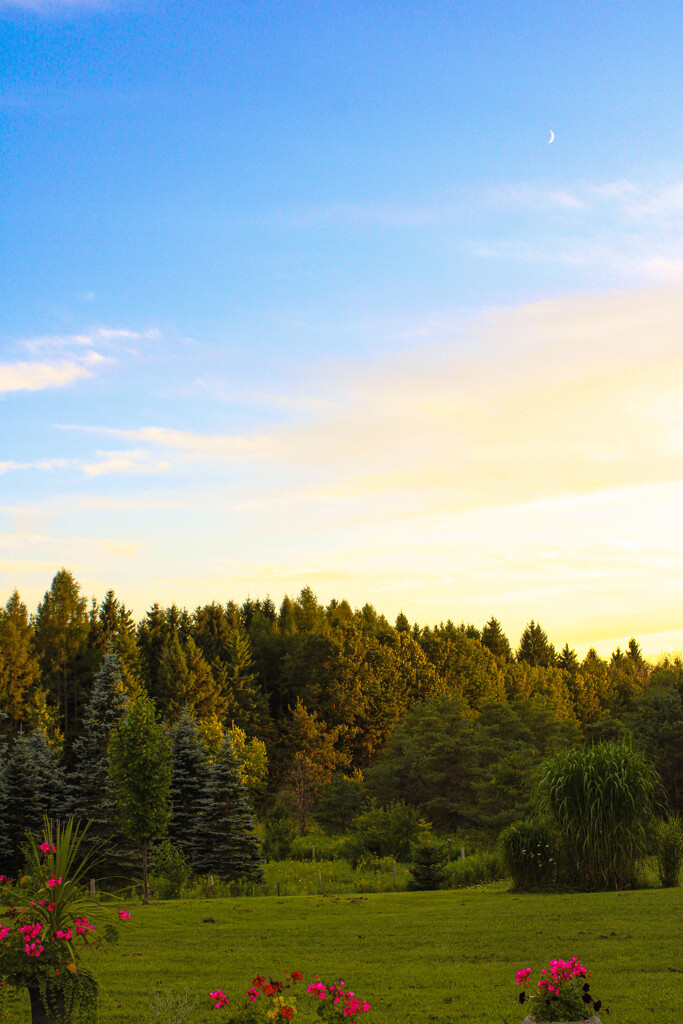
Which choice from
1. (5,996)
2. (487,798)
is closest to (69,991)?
(5,996)

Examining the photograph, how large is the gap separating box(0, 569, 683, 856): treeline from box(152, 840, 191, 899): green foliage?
10.6 meters

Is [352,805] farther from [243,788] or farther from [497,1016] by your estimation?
[497,1016]

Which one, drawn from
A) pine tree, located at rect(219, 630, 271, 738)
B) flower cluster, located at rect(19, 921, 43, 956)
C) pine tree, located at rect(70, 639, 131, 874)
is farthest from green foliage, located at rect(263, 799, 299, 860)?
flower cluster, located at rect(19, 921, 43, 956)

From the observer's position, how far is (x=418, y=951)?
11.5 metres

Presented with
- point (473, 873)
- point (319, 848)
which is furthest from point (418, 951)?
point (319, 848)

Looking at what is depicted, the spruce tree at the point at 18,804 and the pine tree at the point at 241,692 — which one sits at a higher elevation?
the pine tree at the point at 241,692

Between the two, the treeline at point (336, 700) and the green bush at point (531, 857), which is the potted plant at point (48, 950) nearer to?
the green bush at point (531, 857)

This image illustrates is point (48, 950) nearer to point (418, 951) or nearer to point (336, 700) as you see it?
point (418, 951)

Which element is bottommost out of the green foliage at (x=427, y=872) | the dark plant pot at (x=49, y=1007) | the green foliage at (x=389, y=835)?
the green foliage at (x=389, y=835)

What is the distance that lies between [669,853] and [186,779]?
21402mm

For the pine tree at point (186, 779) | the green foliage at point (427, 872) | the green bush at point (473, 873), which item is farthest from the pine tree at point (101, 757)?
the green foliage at point (427, 872)

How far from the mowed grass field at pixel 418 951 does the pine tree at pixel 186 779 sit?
16.5 metres

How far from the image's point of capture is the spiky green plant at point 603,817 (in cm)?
1666

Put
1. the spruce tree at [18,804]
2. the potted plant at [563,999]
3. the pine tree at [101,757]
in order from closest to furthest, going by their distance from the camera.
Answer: the potted plant at [563,999] < the pine tree at [101,757] < the spruce tree at [18,804]
